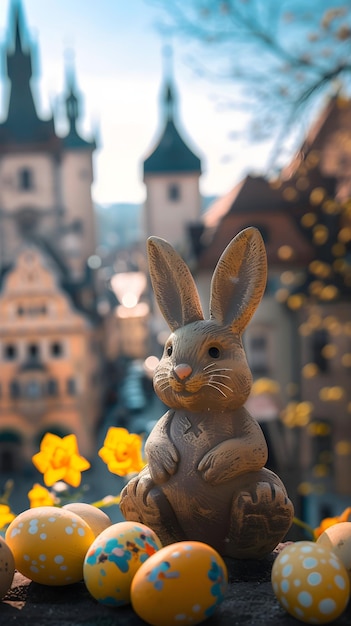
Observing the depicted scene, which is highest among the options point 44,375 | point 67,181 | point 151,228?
point 67,181

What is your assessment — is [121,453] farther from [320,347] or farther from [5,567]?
[320,347]

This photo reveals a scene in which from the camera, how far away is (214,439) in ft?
3.62

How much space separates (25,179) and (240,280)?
10.4 metres

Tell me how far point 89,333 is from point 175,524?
326 inches

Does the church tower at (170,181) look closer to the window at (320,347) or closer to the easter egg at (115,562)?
the window at (320,347)

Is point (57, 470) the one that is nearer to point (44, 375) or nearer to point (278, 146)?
point (278, 146)

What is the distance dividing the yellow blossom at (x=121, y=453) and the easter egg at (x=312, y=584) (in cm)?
44

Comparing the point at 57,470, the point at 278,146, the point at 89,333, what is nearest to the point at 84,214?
A: the point at 89,333

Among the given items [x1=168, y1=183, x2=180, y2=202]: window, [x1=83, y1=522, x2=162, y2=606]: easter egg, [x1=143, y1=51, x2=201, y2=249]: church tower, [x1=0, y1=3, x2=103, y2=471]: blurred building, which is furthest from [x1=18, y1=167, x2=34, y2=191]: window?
[x1=83, y1=522, x2=162, y2=606]: easter egg

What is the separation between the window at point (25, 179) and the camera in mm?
10938

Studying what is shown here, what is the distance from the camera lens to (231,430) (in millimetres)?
1116

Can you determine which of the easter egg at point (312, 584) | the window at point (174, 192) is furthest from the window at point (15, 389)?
the easter egg at point (312, 584)

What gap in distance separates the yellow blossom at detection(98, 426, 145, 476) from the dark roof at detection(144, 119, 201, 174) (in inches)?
363

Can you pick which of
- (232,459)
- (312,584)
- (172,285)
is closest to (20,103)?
(172,285)
